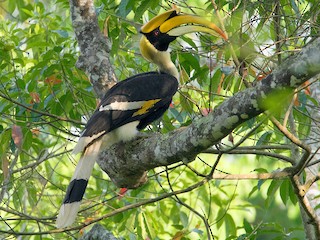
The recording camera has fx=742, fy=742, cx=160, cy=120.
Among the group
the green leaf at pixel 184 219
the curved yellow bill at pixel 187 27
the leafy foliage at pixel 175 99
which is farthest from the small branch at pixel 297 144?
the green leaf at pixel 184 219

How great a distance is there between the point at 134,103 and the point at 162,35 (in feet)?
2.38

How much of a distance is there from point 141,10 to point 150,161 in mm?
787

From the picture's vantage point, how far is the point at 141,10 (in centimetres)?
363

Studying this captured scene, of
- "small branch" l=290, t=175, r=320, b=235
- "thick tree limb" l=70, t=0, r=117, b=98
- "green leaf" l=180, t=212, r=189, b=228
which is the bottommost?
"small branch" l=290, t=175, r=320, b=235

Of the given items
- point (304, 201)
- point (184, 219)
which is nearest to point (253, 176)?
point (304, 201)

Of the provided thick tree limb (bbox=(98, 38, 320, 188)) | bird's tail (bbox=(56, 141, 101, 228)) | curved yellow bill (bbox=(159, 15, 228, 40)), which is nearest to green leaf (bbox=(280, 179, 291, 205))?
thick tree limb (bbox=(98, 38, 320, 188))

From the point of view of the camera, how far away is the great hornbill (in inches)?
138

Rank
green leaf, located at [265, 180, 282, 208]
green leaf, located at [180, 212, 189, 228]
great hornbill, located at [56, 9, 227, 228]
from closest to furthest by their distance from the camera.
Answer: great hornbill, located at [56, 9, 227, 228] < green leaf, located at [265, 180, 282, 208] < green leaf, located at [180, 212, 189, 228]

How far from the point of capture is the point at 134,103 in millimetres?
3947

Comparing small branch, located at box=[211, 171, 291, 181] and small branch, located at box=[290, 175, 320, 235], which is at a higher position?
small branch, located at box=[211, 171, 291, 181]

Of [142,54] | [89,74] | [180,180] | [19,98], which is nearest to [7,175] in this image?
[19,98]

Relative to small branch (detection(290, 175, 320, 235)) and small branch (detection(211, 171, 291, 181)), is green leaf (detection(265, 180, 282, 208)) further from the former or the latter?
small branch (detection(211, 171, 291, 181))

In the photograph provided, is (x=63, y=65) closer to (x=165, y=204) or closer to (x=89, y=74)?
(x=89, y=74)

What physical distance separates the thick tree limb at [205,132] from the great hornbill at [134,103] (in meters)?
0.12
